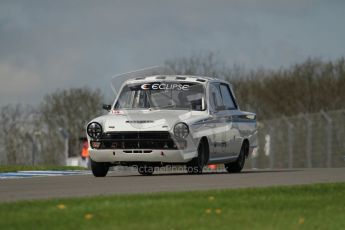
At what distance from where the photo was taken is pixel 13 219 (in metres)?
10.2

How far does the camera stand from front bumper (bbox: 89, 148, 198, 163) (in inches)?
738

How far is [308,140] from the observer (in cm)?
3659

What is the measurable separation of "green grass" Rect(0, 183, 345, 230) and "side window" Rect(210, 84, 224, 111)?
7111 millimetres

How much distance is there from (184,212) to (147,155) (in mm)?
8156

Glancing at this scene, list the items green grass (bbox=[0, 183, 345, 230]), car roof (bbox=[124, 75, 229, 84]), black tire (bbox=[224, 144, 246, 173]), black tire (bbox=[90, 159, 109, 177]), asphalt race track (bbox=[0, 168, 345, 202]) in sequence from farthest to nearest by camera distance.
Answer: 1. black tire (bbox=[224, 144, 246, 173])
2. car roof (bbox=[124, 75, 229, 84])
3. black tire (bbox=[90, 159, 109, 177])
4. asphalt race track (bbox=[0, 168, 345, 202])
5. green grass (bbox=[0, 183, 345, 230])

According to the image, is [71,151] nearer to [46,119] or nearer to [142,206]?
[46,119]

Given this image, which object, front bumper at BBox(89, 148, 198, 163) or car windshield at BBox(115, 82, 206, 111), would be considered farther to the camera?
car windshield at BBox(115, 82, 206, 111)

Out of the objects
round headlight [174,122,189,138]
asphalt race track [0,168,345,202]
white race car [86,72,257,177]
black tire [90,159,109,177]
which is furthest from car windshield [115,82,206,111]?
asphalt race track [0,168,345,202]

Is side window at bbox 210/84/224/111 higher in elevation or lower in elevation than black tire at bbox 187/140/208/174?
higher

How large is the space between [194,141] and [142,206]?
768 cm

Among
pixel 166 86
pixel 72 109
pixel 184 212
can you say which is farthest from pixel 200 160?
pixel 72 109

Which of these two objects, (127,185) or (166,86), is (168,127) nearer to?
(166,86)

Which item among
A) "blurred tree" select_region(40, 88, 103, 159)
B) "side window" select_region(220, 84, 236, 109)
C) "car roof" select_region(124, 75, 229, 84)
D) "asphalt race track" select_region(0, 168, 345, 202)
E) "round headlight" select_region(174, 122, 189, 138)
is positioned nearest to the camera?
"asphalt race track" select_region(0, 168, 345, 202)

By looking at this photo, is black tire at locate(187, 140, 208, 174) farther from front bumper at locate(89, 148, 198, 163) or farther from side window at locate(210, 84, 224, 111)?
side window at locate(210, 84, 224, 111)
